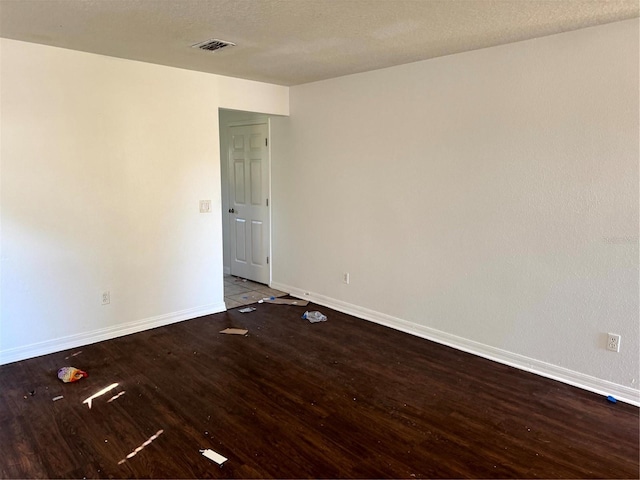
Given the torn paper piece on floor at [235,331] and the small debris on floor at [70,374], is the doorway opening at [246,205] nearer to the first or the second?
the torn paper piece on floor at [235,331]

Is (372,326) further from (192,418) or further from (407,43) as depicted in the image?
(407,43)

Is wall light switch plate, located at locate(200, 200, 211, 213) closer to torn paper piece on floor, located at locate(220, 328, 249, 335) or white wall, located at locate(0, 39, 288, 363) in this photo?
white wall, located at locate(0, 39, 288, 363)

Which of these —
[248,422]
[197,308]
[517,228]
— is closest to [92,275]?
[197,308]

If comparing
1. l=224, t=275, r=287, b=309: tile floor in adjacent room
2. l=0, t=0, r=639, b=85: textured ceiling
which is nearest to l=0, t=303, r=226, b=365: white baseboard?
l=224, t=275, r=287, b=309: tile floor in adjacent room

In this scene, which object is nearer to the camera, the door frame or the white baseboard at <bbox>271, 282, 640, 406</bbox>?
the white baseboard at <bbox>271, 282, 640, 406</bbox>

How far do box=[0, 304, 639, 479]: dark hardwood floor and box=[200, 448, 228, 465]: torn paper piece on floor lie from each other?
4 cm

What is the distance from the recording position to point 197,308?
449cm

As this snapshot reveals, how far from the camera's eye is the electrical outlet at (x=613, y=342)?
113 inches

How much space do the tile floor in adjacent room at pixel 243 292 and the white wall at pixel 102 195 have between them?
41cm

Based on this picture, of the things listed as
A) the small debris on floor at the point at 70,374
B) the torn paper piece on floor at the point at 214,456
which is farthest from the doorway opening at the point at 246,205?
the torn paper piece on floor at the point at 214,456

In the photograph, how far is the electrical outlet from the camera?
288 centimetres

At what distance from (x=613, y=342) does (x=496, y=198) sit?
1251 mm

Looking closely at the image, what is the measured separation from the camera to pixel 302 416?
2680 mm

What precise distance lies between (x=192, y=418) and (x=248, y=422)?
0.35 meters
